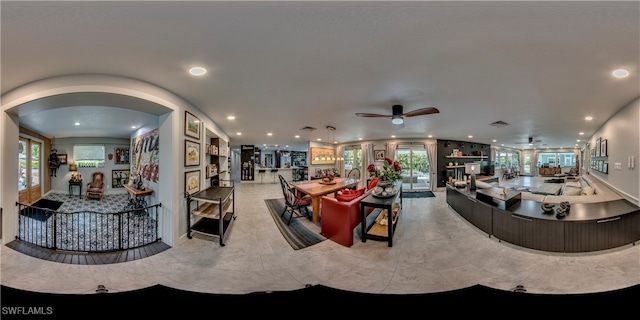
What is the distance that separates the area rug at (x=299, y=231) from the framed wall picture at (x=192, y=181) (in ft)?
3.90

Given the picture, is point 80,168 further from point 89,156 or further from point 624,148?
point 624,148

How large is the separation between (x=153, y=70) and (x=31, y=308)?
→ 5.17 feet

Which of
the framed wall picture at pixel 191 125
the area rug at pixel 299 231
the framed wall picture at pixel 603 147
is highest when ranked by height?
the framed wall picture at pixel 191 125

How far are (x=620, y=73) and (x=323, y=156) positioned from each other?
6687 millimetres

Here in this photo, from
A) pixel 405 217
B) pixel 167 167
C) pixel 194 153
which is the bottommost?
pixel 405 217

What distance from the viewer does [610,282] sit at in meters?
1.66

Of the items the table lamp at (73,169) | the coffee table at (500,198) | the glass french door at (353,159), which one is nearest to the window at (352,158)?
the glass french door at (353,159)

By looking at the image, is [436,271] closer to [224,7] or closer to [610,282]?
[610,282]

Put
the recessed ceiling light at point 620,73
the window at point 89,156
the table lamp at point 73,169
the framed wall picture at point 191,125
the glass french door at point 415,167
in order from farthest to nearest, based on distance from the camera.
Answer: the glass french door at point 415,167, the window at point 89,156, the table lamp at point 73,169, the framed wall picture at point 191,125, the recessed ceiling light at point 620,73

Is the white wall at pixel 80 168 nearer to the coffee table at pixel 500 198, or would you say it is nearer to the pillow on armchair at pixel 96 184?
the pillow on armchair at pixel 96 184

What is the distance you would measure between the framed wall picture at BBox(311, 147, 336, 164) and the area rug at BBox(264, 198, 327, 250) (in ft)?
12.9

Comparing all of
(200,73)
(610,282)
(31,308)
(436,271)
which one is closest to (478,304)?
(436,271)

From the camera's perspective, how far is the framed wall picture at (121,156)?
6.39 m

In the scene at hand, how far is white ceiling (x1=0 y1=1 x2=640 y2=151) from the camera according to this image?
1043 mm
